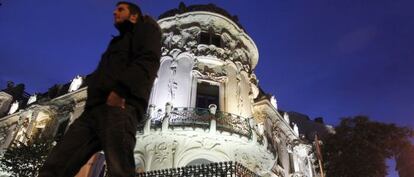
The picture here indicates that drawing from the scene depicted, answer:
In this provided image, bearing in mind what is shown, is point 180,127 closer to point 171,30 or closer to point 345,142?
point 171,30

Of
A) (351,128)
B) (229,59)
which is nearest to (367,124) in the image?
(351,128)

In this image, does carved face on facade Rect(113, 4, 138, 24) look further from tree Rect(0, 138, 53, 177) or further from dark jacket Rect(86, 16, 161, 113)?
tree Rect(0, 138, 53, 177)

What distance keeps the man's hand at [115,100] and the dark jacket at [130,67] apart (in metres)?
0.04

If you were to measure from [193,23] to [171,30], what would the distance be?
136cm

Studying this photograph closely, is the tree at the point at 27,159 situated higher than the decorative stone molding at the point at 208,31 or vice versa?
the decorative stone molding at the point at 208,31

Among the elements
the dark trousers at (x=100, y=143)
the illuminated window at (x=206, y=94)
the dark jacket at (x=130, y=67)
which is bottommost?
the dark trousers at (x=100, y=143)

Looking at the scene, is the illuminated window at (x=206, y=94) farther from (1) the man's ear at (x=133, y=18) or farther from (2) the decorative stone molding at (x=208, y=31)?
(1) the man's ear at (x=133, y=18)

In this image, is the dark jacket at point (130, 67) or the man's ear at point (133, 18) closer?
the dark jacket at point (130, 67)

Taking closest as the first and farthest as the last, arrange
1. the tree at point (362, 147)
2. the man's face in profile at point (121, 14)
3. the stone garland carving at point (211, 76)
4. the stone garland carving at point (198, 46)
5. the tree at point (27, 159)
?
the man's face in profile at point (121, 14), the tree at point (27, 159), the stone garland carving at point (211, 76), the tree at point (362, 147), the stone garland carving at point (198, 46)

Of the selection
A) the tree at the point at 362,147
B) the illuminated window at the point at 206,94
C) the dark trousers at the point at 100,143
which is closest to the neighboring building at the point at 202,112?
the illuminated window at the point at 206,94

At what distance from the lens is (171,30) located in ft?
69.5

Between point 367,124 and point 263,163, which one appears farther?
point 367,124

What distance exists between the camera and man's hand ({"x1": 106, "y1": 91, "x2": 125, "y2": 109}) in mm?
2949

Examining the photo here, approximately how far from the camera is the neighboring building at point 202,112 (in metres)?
15.3
